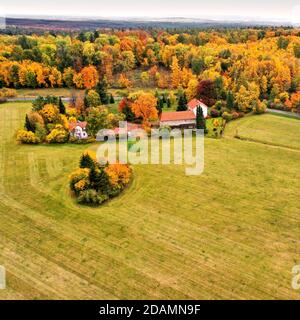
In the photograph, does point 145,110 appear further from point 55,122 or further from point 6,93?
point 6,93

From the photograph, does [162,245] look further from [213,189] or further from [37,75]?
[37,75]

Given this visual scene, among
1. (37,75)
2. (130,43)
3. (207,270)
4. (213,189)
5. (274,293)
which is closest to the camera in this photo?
(274,293)

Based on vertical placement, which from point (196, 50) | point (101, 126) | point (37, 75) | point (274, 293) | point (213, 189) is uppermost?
point (196, 50)

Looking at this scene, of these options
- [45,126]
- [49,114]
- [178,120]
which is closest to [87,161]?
[45,126]

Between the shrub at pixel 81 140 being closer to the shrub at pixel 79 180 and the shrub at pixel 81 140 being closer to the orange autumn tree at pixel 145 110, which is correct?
the orange autumn tree at pixel 145 110

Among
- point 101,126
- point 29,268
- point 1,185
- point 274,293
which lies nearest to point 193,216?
point 274,293

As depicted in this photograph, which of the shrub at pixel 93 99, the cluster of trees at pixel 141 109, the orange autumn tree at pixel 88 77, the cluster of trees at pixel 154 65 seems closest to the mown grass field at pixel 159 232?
the cluster of trees at pixel 141 109

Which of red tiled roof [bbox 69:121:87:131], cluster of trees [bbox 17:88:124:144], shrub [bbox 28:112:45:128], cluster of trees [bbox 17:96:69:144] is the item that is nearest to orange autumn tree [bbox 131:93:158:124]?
cluster of trees [bbox 17:88:124:144]
